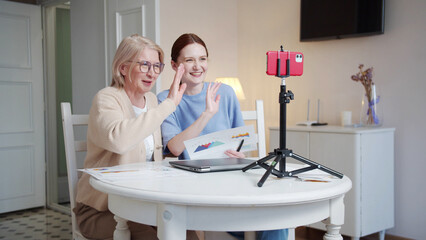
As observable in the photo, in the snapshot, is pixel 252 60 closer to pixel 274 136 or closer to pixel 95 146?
pixel 274 136

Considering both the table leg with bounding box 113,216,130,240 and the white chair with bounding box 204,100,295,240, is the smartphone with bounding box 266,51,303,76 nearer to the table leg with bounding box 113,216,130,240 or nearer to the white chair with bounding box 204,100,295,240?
the table leg with bounding box 113,216,130,240

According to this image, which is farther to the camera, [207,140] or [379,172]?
[379,172]

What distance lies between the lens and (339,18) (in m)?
3.47

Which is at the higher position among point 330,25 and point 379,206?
point 330,25

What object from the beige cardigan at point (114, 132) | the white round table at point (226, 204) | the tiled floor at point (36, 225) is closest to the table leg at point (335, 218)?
the white round table at point (226, 204)

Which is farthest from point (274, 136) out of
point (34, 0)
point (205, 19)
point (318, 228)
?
point (34, 0)

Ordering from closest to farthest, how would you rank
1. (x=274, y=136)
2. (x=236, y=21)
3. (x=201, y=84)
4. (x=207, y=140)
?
(x=207, y=140) → (x=201, y=84) → (x=274, y=136) → (x=236, y=21)

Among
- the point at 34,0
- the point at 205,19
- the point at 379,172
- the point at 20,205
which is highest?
the point at 34,0

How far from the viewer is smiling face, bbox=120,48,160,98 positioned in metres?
1.90

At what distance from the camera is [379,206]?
3.10 meters

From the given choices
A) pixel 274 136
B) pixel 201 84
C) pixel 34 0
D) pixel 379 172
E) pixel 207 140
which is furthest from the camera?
pixel 34 0

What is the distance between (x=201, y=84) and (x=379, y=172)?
154cm

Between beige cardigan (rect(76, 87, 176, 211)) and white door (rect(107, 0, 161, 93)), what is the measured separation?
1.68 meters

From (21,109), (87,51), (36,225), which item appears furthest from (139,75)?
(21,109)
